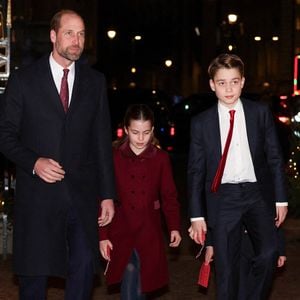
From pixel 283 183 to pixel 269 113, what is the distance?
0.47 m

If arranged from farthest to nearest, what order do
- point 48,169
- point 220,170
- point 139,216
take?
point 139,216
point 220,170
point 48,169

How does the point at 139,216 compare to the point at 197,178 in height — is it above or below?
below

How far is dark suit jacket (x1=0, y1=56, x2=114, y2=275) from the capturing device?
19.6 feet

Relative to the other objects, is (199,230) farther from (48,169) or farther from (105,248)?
(48,169)

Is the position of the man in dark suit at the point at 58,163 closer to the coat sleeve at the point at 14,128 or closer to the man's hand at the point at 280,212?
the coat sleeve at the point at 14,128

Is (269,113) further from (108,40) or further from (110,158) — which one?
(108,40)

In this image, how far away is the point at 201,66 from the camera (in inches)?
2950

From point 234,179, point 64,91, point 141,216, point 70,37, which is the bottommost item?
point 141,216

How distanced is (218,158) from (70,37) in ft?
4.04

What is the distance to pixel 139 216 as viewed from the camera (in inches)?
267

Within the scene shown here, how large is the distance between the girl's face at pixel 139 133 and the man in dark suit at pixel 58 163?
647 mm

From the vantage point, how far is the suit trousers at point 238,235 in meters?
6.43

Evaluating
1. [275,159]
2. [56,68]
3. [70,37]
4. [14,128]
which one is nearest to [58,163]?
[14,128]

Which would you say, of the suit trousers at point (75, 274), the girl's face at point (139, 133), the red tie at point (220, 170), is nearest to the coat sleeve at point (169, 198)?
the girl's face at point (139, 133)
